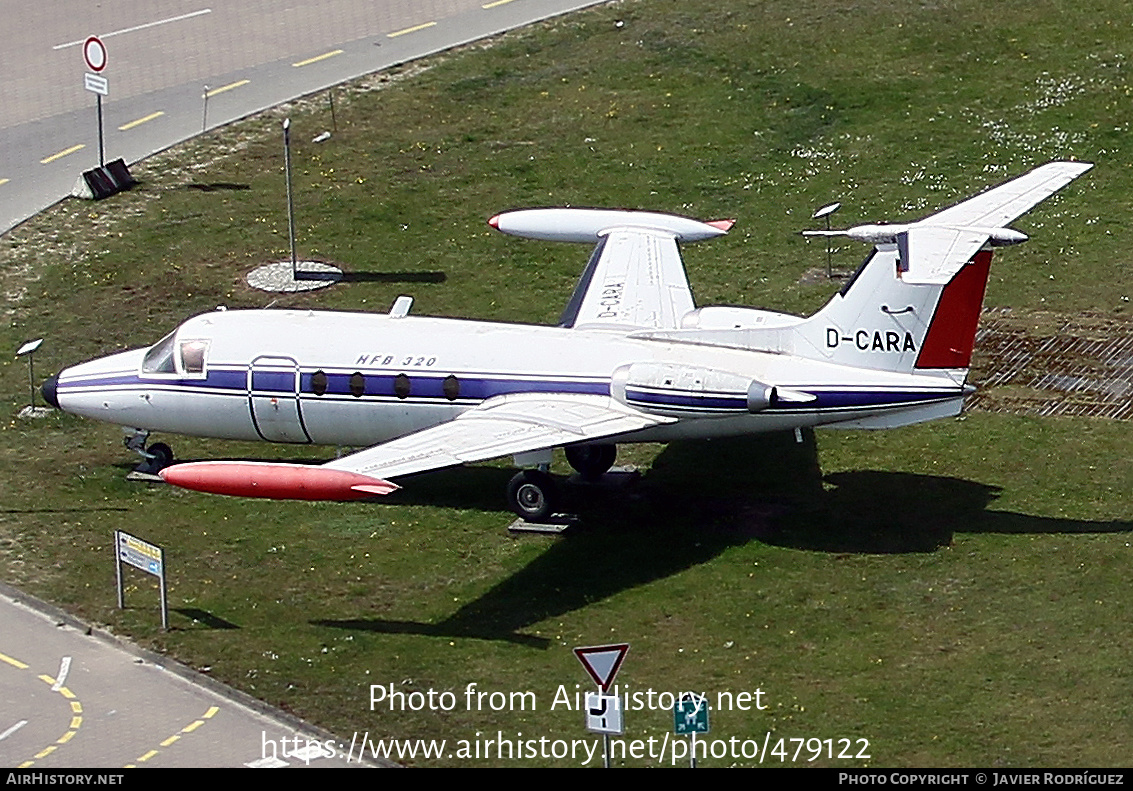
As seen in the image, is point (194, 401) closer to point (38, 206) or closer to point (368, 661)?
point (368, 661)

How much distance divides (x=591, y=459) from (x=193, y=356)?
26.7ft

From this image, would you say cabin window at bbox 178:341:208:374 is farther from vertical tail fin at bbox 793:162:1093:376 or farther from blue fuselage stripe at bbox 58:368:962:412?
vertical tail fin at bbox 793:162:1093:376

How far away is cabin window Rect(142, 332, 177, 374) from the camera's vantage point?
39094 mm

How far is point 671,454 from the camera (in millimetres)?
40094

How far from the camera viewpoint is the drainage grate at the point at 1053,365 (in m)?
41.2

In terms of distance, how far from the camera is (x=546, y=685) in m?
31.0

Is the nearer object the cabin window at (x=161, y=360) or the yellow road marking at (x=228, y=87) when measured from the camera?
the cabin window at (x=161, y=360)

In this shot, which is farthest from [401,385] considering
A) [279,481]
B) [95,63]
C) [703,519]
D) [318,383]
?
[95,63]

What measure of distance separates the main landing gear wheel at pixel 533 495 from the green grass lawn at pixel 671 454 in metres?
0.53

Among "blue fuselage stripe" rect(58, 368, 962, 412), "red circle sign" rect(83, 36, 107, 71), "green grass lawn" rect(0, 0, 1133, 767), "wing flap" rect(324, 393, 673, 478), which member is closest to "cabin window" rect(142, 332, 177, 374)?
"blue fuselage stripe" rect(58, 368, 962, 412)

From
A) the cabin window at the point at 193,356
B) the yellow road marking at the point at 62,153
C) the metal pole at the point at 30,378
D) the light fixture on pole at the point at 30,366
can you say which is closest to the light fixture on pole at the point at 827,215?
the cabin window at the point at 193,356

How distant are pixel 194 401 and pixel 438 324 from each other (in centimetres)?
518

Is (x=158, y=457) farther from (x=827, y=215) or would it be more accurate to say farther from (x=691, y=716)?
(x=827, y=215)

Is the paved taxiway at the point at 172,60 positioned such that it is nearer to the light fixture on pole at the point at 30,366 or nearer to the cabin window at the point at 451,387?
the light fixture on pole at the point at 30,366
